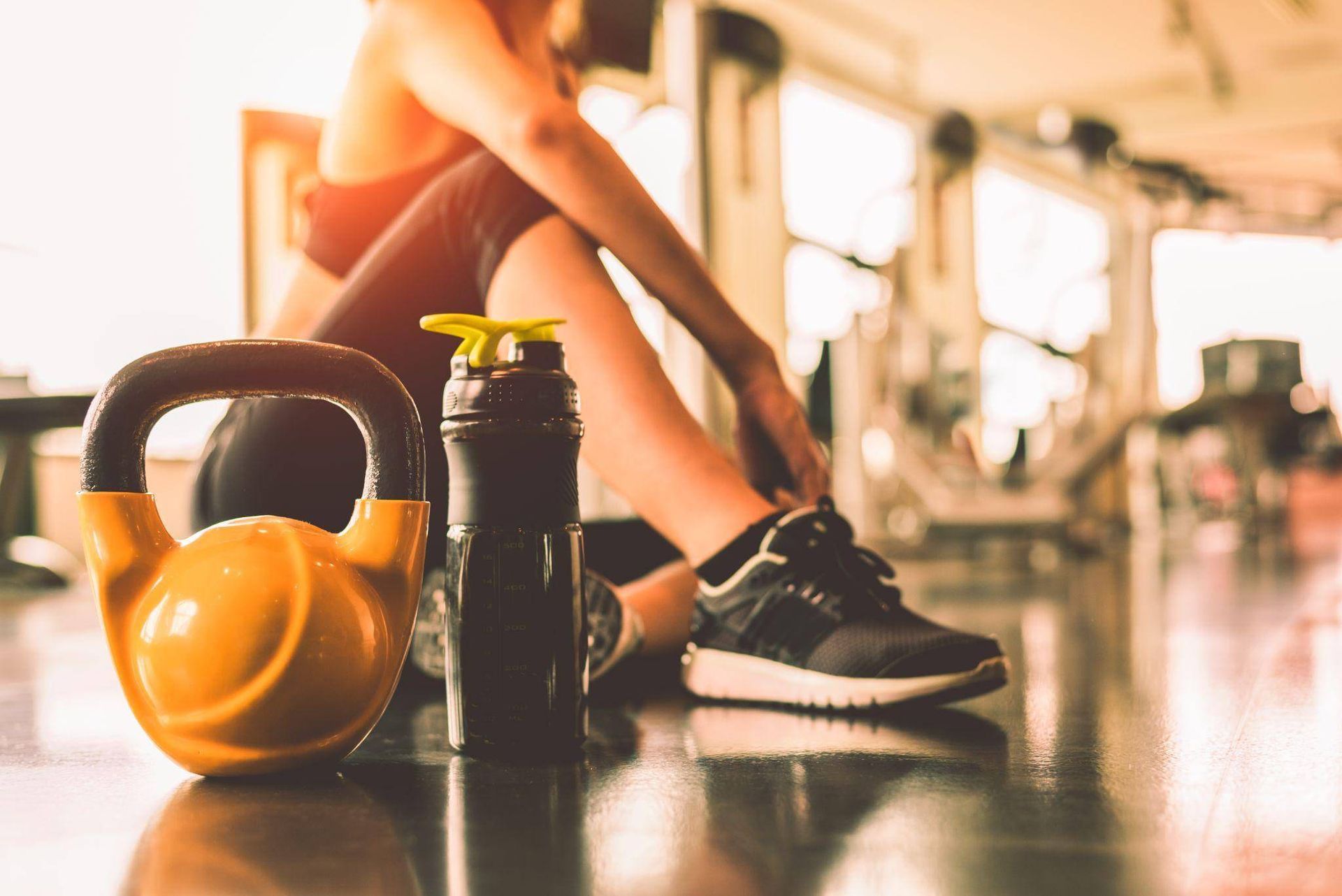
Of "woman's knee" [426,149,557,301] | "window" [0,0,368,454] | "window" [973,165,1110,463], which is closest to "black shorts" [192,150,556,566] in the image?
"woman's knee" [426,149,557,301]

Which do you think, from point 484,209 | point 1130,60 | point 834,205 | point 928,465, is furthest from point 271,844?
point 1130,60

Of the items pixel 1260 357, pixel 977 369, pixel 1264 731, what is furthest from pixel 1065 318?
pixel 1264 731

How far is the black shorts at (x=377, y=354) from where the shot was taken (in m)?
0.96

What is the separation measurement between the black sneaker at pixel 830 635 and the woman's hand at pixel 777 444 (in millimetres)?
99

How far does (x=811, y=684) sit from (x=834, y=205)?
18.3 feet

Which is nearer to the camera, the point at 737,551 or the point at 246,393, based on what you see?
the point at 246,393

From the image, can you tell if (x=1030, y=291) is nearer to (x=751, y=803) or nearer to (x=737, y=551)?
(x=737, y=551)

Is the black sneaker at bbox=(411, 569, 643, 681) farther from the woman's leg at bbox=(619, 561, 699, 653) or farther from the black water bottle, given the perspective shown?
the black water bottle

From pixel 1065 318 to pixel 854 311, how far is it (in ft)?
15.7

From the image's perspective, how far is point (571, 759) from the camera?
0.72 meters

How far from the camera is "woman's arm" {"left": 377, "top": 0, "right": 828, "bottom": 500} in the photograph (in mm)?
901

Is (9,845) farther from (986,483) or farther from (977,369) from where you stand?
(977,369)

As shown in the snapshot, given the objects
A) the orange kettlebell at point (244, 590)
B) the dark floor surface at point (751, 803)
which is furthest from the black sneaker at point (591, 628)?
the orange kettlebell at point (244, 590)

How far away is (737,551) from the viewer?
2.99ft
